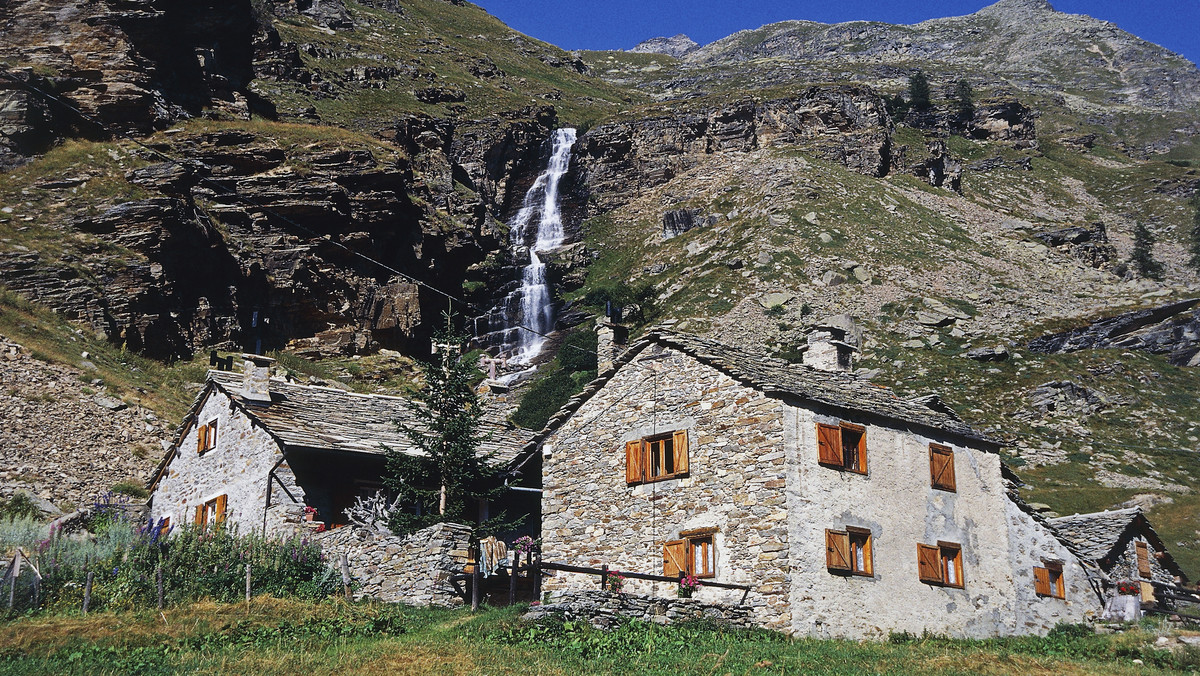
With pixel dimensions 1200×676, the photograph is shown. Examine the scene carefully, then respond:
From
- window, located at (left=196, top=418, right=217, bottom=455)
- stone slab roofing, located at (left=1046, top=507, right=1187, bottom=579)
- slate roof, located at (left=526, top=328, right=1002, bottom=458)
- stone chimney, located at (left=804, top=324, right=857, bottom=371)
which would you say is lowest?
stone slab roofing, located at (left=1046, top=507, right=1187, bottom=579)

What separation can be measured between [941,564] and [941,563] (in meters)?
0.03

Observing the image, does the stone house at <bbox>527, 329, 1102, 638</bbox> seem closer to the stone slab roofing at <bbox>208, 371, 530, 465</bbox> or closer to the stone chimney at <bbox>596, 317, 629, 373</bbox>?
the stone chimney at <bbox>596, 317, 629, 373</bbox>

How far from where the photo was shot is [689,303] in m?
80.3

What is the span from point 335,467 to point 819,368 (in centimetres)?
1473

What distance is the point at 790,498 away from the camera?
2291 centimetres

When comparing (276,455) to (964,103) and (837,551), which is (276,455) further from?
(964,103)

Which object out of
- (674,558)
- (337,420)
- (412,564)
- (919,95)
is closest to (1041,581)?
(674,558)

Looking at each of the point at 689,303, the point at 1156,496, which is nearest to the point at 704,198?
the point at 689,303

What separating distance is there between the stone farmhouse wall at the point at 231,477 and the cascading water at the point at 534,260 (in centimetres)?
4191

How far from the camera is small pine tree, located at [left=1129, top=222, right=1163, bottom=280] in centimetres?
10219

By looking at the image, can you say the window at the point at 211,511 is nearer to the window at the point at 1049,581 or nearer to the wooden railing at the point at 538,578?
the wooden railing at the point at 538,578

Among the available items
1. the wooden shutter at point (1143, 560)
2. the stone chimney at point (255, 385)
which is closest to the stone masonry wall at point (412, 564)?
the stone chimney at point (255, 385)

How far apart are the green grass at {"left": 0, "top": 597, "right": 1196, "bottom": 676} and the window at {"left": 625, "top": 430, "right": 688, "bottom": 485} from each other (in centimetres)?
533

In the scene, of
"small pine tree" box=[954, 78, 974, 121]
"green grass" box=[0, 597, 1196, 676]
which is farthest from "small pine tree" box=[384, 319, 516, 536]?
"small pine tree" box=[954, 78, 974, 121]
